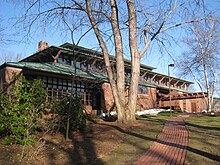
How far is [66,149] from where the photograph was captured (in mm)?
7238

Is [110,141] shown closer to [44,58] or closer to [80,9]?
[80,9]

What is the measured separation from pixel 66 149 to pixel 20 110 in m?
2.15

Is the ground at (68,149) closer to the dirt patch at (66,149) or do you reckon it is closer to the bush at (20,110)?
the dirt patch at (66,149)

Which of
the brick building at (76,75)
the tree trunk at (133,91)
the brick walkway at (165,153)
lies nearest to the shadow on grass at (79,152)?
the brick walkway at (165,153)

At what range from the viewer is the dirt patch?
19.5 feet

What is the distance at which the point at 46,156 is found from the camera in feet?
20.9

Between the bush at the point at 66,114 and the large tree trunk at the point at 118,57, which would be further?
the large tree trunk at the point at 118,57

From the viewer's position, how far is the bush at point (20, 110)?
7.37 metres

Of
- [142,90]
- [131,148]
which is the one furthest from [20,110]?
[142,90]

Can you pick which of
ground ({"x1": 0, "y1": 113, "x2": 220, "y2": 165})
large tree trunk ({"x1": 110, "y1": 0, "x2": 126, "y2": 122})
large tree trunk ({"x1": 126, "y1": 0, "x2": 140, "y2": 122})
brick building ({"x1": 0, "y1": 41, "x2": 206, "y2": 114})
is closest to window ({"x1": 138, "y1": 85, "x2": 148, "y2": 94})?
brick building ({"x1": 0, "y1": 41, "x2": 206, "y2": 114})

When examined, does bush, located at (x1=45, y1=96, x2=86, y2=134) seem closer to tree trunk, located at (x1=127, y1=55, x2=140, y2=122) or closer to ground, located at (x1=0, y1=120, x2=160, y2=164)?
ground, located at (x1=0, y1=120, x2=160, y2=164)

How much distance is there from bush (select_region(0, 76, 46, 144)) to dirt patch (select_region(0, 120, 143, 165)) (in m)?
0.43

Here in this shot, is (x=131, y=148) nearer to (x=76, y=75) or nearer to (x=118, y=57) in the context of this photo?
(x=118, y=57)

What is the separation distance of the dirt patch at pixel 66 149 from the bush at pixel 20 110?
43 cm
